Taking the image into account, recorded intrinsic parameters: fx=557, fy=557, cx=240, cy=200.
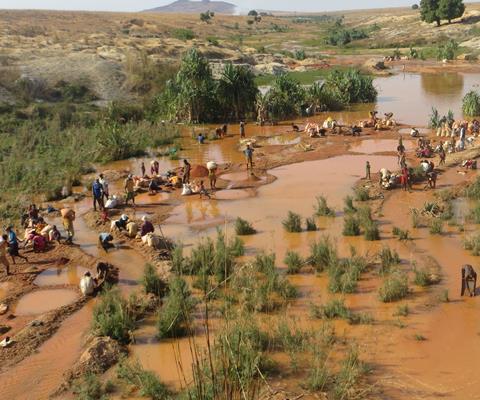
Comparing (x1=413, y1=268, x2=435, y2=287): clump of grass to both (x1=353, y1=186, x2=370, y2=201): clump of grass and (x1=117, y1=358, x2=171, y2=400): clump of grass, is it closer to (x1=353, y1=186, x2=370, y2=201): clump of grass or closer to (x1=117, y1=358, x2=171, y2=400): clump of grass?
(x1=117, y1=358, x2=171, y2=400): clump of grass

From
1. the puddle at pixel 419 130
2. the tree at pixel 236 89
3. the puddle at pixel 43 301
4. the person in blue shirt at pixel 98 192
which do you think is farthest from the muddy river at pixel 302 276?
the tree at pixel 236 89

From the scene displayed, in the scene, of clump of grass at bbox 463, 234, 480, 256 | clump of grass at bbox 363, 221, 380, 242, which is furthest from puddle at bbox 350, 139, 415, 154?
clump of grass at bbox 463, 234, 480, 256

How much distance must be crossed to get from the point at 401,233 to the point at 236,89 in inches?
764

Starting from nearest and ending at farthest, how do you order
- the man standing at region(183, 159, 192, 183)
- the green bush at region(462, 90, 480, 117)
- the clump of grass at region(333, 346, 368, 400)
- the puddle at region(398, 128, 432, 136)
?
1. the clump of grass at region(333, 346, 368, 400)
2. the man standing at region(183, 159, 192, 183)
3. the puddle at region(398, 128, 432, 136)
4. the green bush at region(462, 90, 480, 117)

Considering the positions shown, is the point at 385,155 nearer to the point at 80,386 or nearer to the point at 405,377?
the point at 405,377

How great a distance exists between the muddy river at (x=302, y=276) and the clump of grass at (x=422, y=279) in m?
0.35

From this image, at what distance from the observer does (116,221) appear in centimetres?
1501

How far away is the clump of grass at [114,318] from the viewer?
9453mm

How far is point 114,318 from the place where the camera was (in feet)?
31.3

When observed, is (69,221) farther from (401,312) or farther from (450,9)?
(450,9)

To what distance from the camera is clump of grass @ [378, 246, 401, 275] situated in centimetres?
1154

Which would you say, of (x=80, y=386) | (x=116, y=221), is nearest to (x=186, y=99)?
(x=116, y=221)

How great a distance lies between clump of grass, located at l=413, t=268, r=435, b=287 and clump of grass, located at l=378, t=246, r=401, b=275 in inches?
27.1

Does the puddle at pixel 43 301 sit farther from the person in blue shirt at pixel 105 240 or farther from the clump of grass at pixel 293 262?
the clump of grass at pixel 293 262
